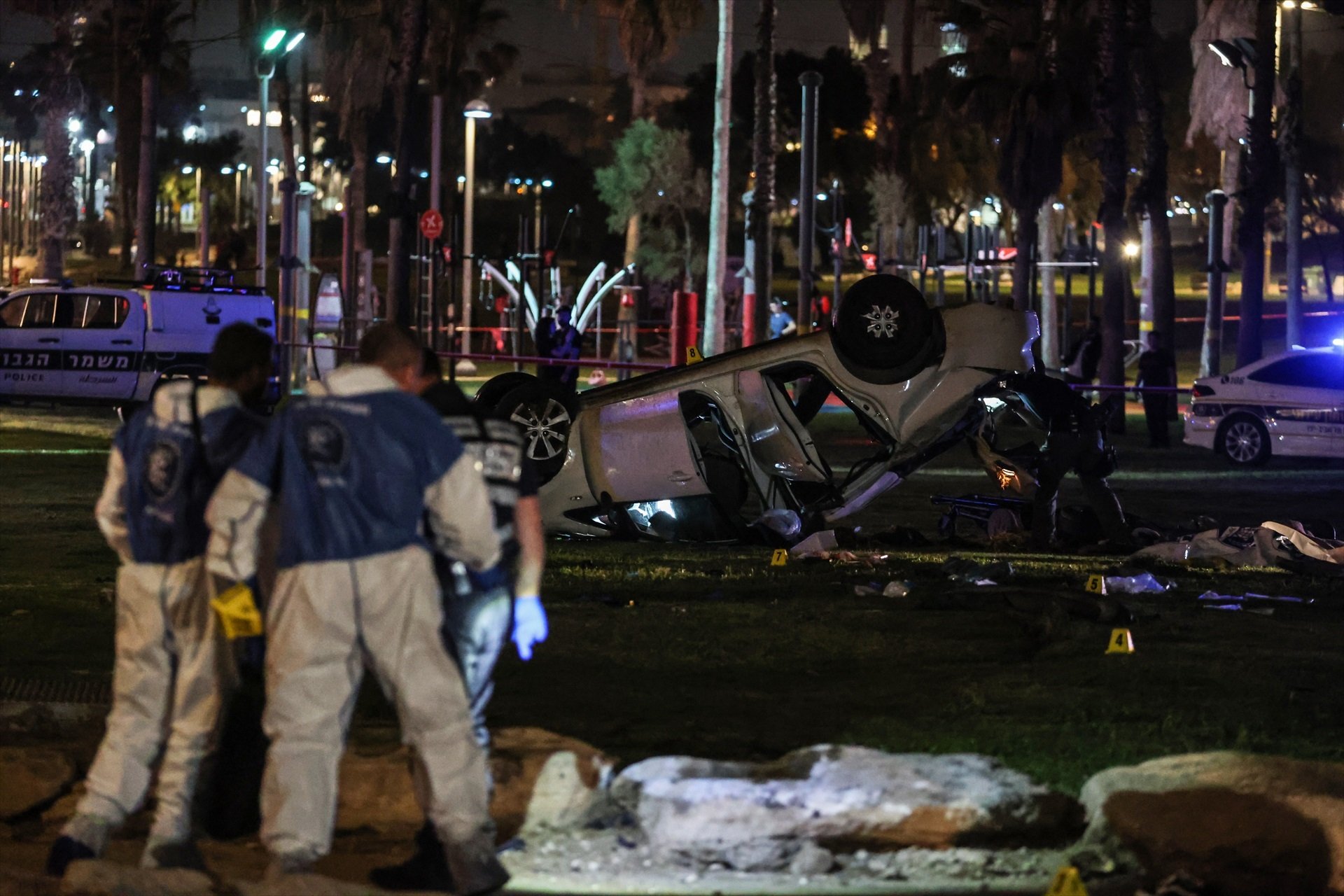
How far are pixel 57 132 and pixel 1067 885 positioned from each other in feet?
173

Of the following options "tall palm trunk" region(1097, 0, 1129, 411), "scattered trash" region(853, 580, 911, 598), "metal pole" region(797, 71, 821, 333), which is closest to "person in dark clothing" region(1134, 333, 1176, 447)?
"tall palm trunk" region(1097, 0, 1129, 411)

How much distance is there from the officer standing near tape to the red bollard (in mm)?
27921

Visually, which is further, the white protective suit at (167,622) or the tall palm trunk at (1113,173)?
the tall palm trunk at (1113,173)

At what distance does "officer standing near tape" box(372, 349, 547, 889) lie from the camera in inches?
220

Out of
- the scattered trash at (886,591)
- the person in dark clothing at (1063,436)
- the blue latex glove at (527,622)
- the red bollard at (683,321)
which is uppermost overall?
the red bollard at (683,321)

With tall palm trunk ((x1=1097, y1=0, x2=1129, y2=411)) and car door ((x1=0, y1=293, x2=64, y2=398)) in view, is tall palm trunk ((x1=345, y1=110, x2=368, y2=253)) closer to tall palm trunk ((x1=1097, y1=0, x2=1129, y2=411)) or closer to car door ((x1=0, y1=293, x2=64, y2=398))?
car door ((x1=0, y1=293, x2=64, y2=398))

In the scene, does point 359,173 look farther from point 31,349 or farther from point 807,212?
point 31,349

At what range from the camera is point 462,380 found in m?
41.8

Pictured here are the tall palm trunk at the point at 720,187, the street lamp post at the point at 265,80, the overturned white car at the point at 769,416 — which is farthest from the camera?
the tall palm trunk at the point at 720,187

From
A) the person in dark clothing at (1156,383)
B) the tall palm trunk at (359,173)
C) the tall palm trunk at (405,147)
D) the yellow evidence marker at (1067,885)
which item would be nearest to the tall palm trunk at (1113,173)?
the person in dark clothing at (1156,383)

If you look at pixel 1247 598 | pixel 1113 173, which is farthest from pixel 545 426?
pixel 1113 173

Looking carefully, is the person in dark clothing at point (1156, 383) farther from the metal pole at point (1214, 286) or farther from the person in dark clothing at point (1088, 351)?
the metal pole at point (1214, 286)

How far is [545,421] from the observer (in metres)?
13.0

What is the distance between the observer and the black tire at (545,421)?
12.9 m
